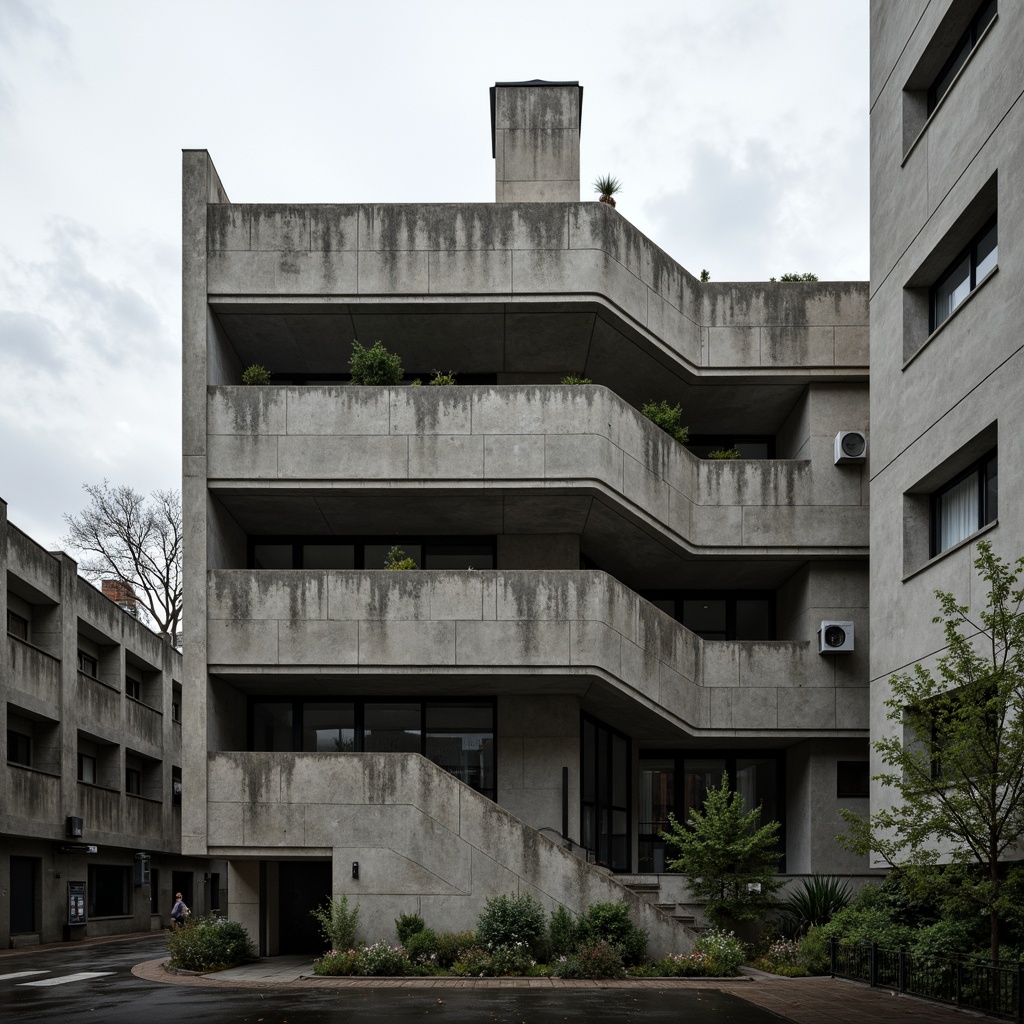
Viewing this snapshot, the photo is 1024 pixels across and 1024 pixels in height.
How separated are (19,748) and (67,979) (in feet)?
46.7

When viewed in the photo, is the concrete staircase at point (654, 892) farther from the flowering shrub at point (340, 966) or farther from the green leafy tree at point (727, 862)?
the flowering shrub at point (340, 966)

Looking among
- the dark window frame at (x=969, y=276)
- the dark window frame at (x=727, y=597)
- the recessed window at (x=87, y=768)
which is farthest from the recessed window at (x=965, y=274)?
the recessed window at (x=87, y=768)

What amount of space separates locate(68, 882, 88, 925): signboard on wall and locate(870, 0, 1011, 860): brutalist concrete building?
93.1ft

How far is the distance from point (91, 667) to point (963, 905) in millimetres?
34763

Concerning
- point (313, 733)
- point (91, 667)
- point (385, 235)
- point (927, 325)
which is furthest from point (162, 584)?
point (927, 325)

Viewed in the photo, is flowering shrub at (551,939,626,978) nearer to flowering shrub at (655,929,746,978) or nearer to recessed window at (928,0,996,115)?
flowering shrub at (655,929,746,978)

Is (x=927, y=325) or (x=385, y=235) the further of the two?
(x=385, y=235)

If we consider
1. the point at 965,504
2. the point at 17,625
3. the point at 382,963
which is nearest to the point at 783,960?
the point at 382,963

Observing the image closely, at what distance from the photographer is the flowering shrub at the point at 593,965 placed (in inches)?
802

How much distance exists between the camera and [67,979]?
23656 mm

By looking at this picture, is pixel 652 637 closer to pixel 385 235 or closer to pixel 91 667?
pixel 385 235

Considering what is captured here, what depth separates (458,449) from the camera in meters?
24.5

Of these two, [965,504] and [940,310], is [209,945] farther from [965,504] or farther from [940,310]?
[940,310]

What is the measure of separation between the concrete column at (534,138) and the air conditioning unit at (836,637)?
1149 centimetres
